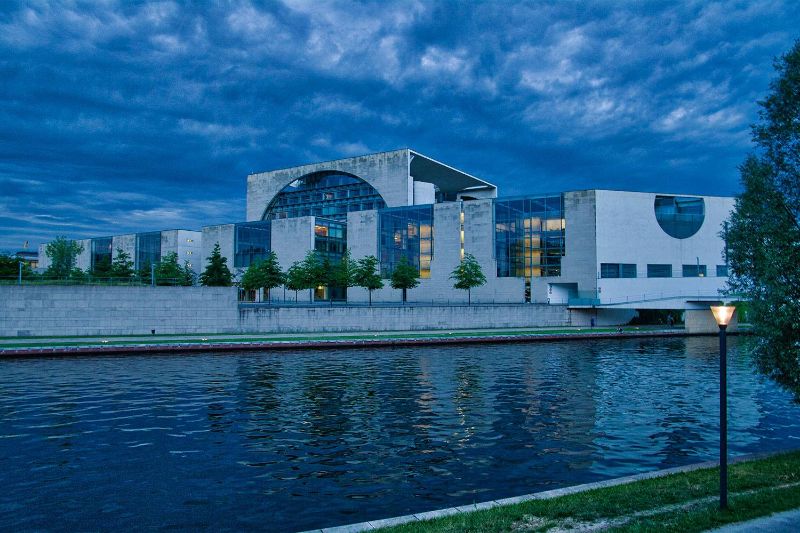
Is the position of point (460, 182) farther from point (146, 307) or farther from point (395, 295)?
point (146, 307)

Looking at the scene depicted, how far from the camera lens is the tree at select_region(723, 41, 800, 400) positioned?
14828mm

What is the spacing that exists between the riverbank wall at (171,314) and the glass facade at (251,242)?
4589 centimetres

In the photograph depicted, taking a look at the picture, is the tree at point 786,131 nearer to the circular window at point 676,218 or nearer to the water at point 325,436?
the water at point 325,436

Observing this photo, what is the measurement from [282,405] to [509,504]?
45.0 feet

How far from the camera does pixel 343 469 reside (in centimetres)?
1423

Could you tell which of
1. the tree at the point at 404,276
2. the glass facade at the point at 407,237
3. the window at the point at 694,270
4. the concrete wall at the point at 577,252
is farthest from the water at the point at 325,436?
the glass facade at the point at 407,237

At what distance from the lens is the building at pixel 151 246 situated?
392 ft

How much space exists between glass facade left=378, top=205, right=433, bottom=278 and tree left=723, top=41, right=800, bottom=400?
72.7 metres

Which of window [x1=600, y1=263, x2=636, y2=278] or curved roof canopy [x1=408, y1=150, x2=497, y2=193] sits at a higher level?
curved roof canopy [x1=408, y1=150, x2=497, y2=193]

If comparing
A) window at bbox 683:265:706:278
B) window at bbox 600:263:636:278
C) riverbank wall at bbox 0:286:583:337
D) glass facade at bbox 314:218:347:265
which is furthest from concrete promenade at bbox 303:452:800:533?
glass facade at bbox 314:218:347:265

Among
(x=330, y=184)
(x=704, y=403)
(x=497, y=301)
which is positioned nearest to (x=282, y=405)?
(x=704, y=403)

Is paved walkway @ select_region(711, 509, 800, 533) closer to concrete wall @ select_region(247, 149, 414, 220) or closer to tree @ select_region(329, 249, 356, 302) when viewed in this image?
tree @ select_region(329, 249, 356, 302)

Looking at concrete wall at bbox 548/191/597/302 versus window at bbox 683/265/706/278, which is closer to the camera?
concrete wall at bbox 548/191/597/302

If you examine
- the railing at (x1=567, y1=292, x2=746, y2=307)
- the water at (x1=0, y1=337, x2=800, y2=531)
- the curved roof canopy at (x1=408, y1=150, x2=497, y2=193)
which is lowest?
the water at (x1=0, y1=337, x2=800, y2=531)
